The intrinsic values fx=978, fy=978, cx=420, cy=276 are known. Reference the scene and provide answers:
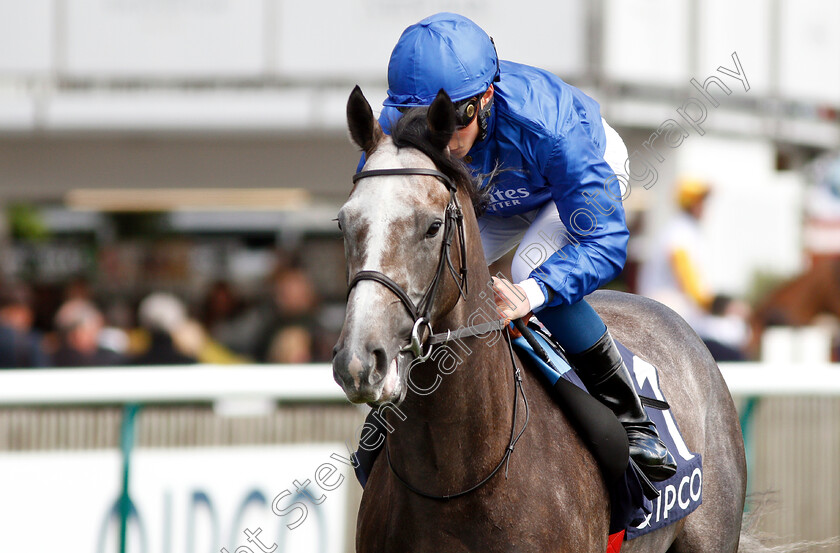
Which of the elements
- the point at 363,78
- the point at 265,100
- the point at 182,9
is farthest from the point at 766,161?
the point at 182,9

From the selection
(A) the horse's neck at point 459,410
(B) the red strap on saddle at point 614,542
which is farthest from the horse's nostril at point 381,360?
(B) the red strap on saddle at point 614,542

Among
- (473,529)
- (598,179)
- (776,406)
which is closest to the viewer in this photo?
(473,529)

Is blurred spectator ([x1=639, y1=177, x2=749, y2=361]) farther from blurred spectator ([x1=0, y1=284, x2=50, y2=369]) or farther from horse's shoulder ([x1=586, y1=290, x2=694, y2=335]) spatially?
blurred spectator ([x1=0, y1=284, x2=50, y2=369])

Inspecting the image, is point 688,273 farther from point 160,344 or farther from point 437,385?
point 437,385

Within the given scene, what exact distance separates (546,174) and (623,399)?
0.73 m

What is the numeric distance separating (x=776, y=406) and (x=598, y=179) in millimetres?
2440

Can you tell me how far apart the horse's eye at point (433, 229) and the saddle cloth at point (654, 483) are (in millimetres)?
688

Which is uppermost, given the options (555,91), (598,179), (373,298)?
(555,91)

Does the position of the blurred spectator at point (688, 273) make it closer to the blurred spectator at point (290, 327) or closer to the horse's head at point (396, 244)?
the blurred spectator at point (290, 327)

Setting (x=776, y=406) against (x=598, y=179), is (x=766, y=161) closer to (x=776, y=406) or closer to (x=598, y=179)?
(x=776, y=406)

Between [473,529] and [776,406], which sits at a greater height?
[473,529]

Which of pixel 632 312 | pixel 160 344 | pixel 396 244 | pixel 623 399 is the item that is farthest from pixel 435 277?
pixel 160 344

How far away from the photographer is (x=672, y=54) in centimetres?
730

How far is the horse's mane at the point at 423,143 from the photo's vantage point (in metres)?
2.30
